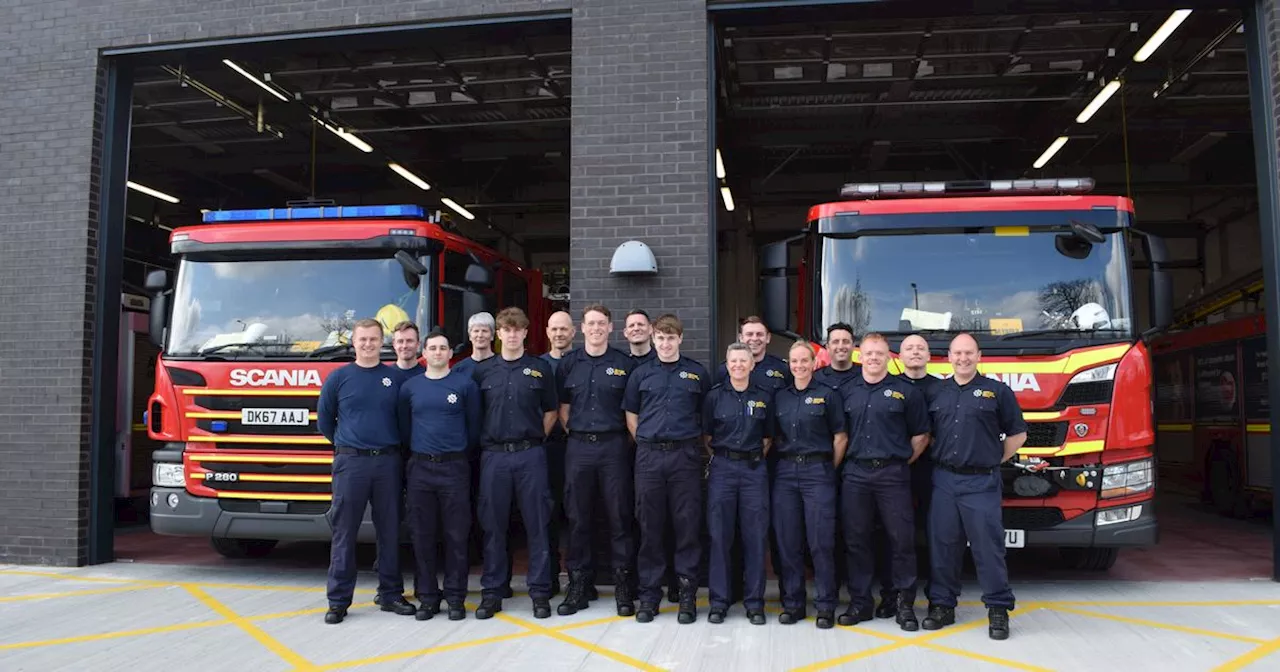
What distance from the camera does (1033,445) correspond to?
5.91 m

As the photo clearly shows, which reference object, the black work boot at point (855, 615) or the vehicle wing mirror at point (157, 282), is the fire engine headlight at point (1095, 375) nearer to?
the black work boot at point (855, 615)

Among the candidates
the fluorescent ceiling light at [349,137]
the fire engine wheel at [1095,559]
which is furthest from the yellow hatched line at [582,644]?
the fluorescent ceiling light at [349,137]

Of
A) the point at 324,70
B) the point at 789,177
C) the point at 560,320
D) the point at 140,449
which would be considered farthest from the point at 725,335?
the point at 560,320

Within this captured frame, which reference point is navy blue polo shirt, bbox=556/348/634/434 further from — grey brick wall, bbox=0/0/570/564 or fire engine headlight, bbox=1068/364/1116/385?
grey brick wall, bbox=0/0/570/564

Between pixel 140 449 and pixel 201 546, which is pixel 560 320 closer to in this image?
pixel 201 546

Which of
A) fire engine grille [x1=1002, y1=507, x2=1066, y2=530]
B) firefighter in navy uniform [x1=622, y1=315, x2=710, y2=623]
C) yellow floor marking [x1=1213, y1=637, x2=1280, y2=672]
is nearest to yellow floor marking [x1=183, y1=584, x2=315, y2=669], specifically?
firefighter in navy uniform [x1=622, y1=315, x2=710, y2=623]

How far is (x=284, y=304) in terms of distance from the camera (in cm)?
668

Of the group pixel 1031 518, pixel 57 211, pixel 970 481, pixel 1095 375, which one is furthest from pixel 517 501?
pixel 57 211

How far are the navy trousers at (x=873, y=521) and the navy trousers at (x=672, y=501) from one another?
0.92 metres

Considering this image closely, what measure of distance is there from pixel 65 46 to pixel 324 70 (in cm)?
312

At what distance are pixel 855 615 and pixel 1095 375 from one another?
7.37 ft

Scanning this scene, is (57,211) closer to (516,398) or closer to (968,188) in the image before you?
(516,398)

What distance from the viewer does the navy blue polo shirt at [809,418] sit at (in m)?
5.42

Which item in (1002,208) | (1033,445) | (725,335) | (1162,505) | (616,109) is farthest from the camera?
(725,335)
